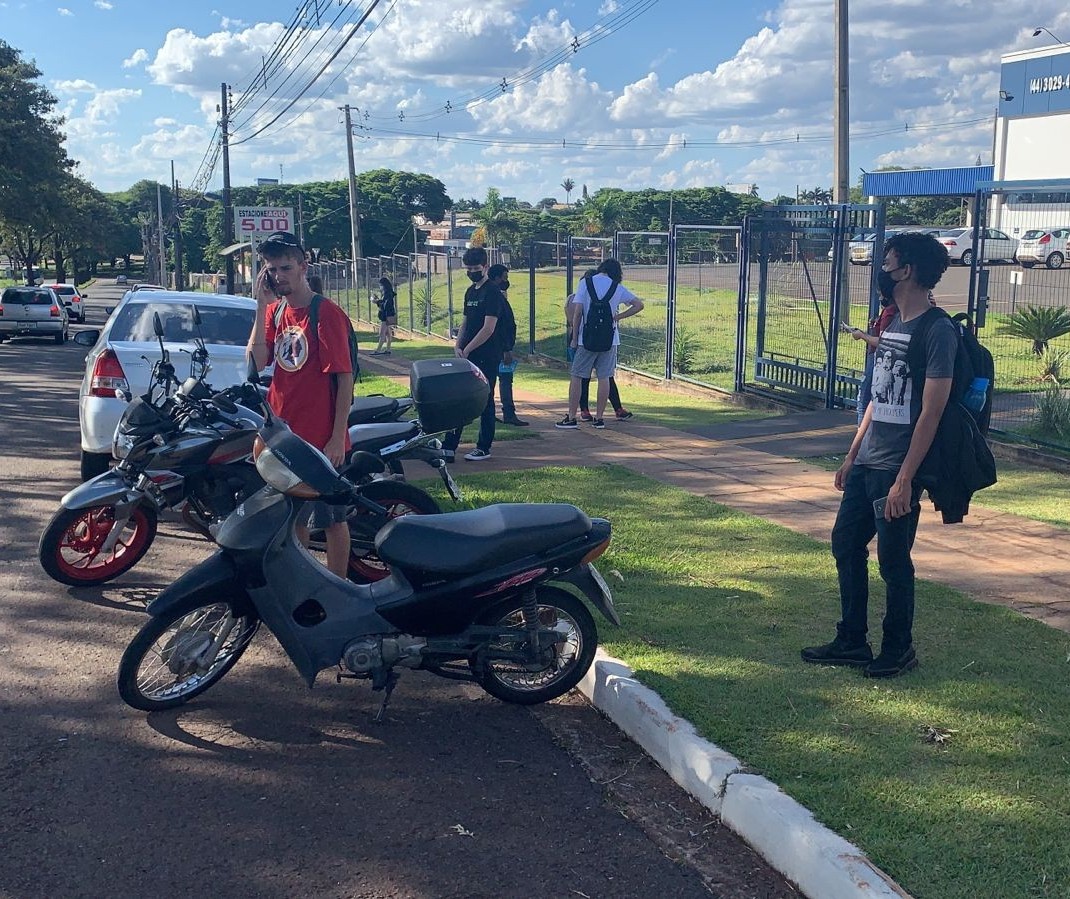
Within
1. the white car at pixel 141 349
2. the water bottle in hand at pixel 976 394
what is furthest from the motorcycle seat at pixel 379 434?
the water bottle in hand at pixel 976 394

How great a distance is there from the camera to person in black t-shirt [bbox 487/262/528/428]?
10636 millimetres

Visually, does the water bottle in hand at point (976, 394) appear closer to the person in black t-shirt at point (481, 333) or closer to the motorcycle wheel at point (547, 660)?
the motorcycle wheel at point (547, 660)

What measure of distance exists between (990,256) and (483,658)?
22.6 feet

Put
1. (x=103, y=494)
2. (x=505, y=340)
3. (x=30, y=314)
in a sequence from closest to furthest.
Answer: (x=103, y=494) < (x=505, y=340) < (x=30, y=314)

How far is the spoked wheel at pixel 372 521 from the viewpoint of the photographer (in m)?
6.12

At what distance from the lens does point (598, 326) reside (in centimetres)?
1168

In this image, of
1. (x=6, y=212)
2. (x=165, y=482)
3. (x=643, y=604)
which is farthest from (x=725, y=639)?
(x=6, y=212)

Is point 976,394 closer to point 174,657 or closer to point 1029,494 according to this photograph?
point 174,657

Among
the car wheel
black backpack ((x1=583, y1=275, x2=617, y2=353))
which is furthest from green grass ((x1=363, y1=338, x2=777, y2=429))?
the car wheel

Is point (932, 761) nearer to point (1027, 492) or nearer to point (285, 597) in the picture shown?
point (285, 597)

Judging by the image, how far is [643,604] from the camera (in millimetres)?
5848

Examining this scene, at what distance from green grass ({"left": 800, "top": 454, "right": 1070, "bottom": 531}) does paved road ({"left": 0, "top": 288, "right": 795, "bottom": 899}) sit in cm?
442

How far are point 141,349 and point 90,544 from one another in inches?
105

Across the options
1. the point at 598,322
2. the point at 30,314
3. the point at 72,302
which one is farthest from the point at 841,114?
the point at 72,302
